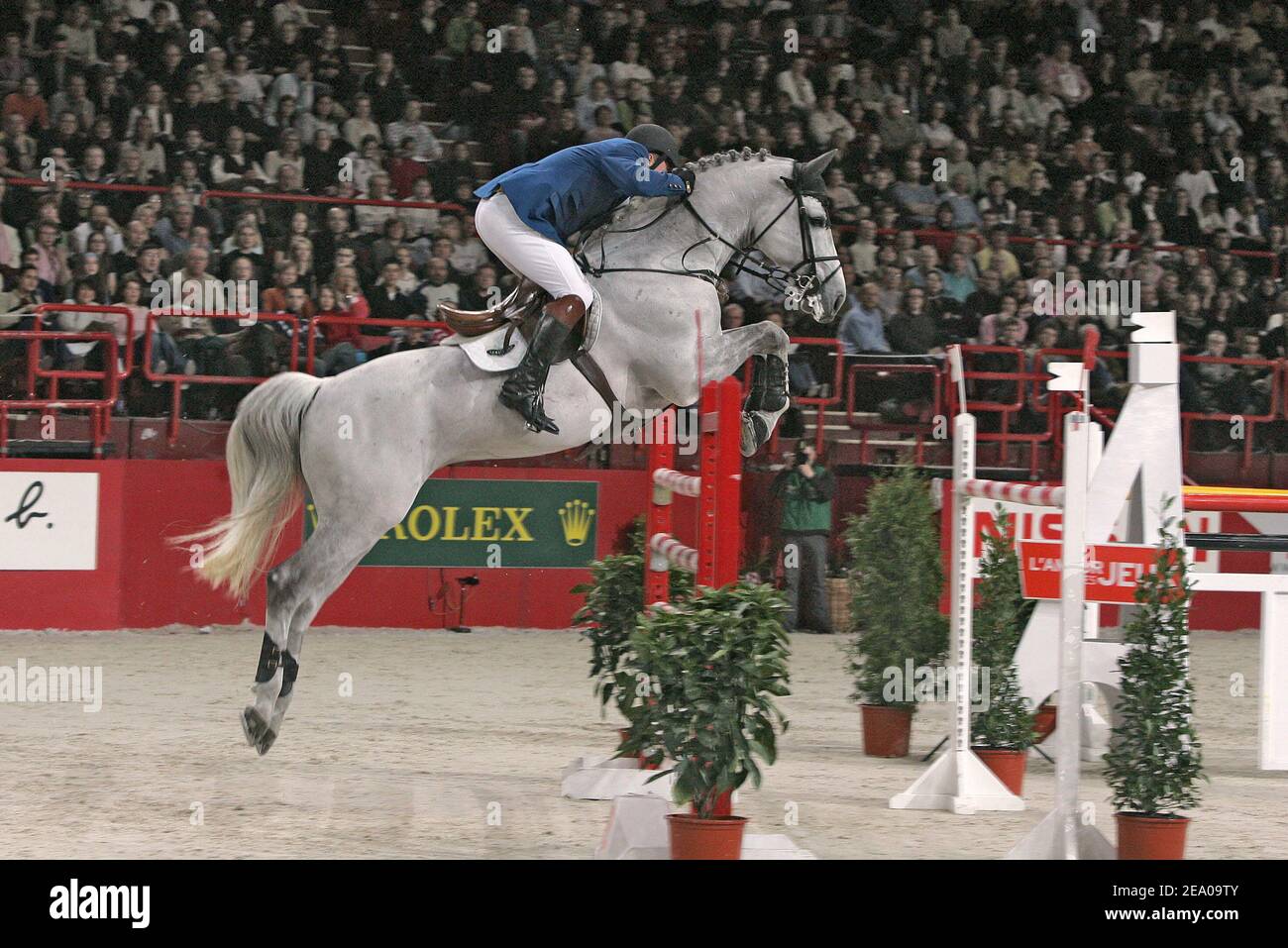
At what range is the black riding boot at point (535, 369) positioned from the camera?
521cm

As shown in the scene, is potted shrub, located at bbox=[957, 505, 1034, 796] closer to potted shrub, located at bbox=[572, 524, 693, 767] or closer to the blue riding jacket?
potted shrub, located at bbox=[572, 524, 693, 767]

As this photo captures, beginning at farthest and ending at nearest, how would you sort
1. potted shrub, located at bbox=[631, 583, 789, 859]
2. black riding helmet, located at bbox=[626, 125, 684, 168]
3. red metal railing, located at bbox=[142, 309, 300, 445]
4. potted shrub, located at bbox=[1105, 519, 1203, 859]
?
red metal railing, located at bbox=[142, 309, 300, 445], black riding helmet, located at bbox=[626, 125, 684, 168], potted shrub, located at bbox=[1105, 519, 1203, 859], potted shrub, located at bbox=[631, 583, 789, 859]

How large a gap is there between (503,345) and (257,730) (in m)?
1.72

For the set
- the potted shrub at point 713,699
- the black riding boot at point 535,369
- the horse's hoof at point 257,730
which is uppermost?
the black riding boot at point 535,369

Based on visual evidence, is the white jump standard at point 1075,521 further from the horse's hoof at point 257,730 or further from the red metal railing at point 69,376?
the red metal railing at point 69,376

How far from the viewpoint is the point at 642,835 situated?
4.34 metres

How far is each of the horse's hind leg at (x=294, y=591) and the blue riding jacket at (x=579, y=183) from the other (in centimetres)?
133

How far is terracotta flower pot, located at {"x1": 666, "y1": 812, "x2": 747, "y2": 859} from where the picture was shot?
410cm

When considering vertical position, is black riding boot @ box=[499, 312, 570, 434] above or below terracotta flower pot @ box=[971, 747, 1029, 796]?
above

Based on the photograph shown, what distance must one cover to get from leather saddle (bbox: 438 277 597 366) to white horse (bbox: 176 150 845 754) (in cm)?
9

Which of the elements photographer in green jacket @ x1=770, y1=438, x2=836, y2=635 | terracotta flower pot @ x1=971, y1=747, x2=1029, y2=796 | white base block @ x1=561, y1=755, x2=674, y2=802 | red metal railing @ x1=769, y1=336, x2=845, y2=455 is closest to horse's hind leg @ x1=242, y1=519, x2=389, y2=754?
white base block @ x1=561, y1=755, x2=674, y2=802

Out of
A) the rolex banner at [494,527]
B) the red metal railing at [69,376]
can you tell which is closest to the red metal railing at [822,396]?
the rolex banner at [494,527]

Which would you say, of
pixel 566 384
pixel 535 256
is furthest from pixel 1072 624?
pixel 535 256

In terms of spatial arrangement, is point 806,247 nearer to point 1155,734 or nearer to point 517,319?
point 517,319
